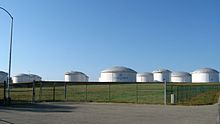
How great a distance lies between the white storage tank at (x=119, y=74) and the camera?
13600 centimetres

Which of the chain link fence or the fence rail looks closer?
the fence rail

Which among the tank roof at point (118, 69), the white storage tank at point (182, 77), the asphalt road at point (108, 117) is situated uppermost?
the tank roof at point (118, 69)

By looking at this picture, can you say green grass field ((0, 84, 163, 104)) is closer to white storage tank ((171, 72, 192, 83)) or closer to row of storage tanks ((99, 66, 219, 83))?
row of storage tanks ((99, 66, 219, 83))

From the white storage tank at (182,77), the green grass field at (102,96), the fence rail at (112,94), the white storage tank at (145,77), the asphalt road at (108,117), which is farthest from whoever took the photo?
the white storage tank at (145,77)

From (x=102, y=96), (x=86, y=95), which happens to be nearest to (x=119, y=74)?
(x=102, y=96)

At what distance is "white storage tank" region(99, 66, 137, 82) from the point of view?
136m

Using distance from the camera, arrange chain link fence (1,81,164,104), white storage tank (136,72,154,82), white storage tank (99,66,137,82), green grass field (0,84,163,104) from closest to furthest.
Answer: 1. chain link fence (1,81,164,104)
2. green grass field (0,84,163,104)
3. white storage tank (99,66,137,82)
4. white storage tank (136,72,154,82)

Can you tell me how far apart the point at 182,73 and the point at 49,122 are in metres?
145

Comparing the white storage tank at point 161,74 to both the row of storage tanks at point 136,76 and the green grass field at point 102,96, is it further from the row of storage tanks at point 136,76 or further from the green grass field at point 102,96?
the green grass field at point 102,96

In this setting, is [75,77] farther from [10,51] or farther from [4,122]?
[4,122]

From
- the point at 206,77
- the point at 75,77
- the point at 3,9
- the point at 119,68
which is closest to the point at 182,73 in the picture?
the point at 206,77

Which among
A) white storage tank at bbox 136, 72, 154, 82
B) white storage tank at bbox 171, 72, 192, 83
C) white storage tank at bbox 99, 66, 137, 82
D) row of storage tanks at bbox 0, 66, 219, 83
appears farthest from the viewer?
white storage tank at bbox 136, 72, 154, 82

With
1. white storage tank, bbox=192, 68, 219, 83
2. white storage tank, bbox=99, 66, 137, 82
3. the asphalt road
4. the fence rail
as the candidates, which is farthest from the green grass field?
white storage tank, bbox=192, 68, 219, 83

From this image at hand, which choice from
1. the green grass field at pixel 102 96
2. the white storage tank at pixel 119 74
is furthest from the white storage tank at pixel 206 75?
the green grass field at pixel 102 96
